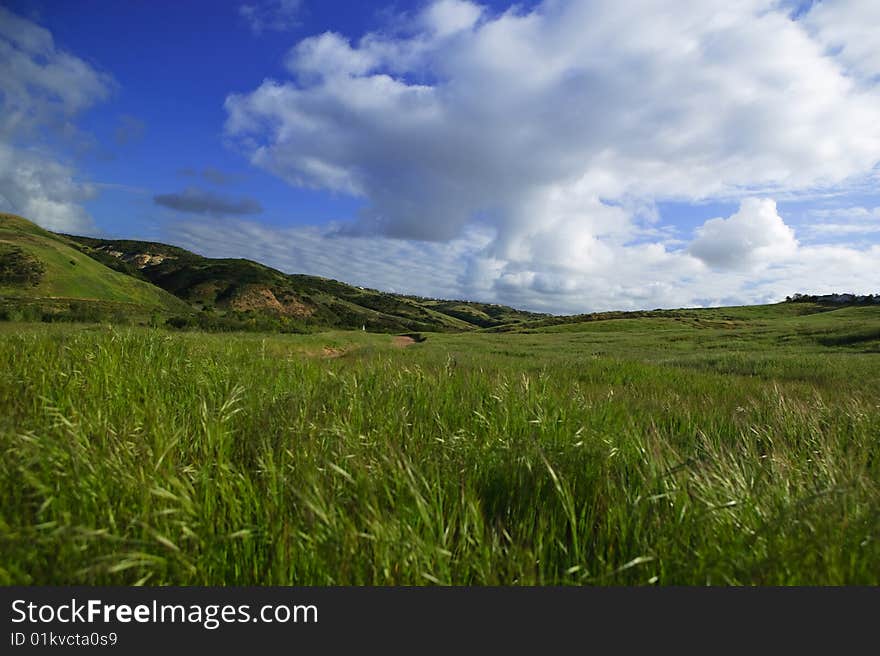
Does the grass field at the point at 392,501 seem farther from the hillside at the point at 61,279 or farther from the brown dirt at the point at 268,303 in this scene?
the brown dirt at the point at 268,303

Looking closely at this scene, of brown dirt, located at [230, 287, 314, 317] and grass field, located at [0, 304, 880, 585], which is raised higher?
brown dirt, located at [230, 287, 314, 317]

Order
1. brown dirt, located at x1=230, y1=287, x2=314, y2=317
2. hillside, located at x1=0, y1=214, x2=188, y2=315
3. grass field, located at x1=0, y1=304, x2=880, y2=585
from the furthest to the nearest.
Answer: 1. brown dirt, located at x1=230, y1=287, x2=314, y2=317
2. hillside, located at x1=0, y1=214, x2=188, y2=315
3. grass field, located at x1=0, y1=304, x2=880, y2=585

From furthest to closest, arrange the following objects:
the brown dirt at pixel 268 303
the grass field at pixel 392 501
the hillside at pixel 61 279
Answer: the brown dirt at pixel 268 303
the hillside at pixel 61 279
the grass field at pixel 392 501

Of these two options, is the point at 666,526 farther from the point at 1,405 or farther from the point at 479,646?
the point at 1,405

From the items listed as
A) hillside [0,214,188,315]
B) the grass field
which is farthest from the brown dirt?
the grass field

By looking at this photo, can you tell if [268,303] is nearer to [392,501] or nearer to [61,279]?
[61,279]

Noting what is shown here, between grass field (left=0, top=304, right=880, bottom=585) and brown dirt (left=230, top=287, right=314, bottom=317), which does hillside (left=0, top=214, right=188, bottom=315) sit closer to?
brown dirt (left=230, top=287, right=314, bottom=317)

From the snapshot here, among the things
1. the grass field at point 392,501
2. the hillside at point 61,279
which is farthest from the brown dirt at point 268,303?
the grass field at point 392,501

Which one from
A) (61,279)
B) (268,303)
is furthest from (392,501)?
(268,303)

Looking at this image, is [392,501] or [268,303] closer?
[392,501]

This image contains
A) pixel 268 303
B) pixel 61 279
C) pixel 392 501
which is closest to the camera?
pixel 392 501

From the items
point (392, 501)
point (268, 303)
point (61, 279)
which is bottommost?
point (392, 501)

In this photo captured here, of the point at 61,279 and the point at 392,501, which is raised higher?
the point at 61,279

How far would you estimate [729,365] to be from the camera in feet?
52.5
